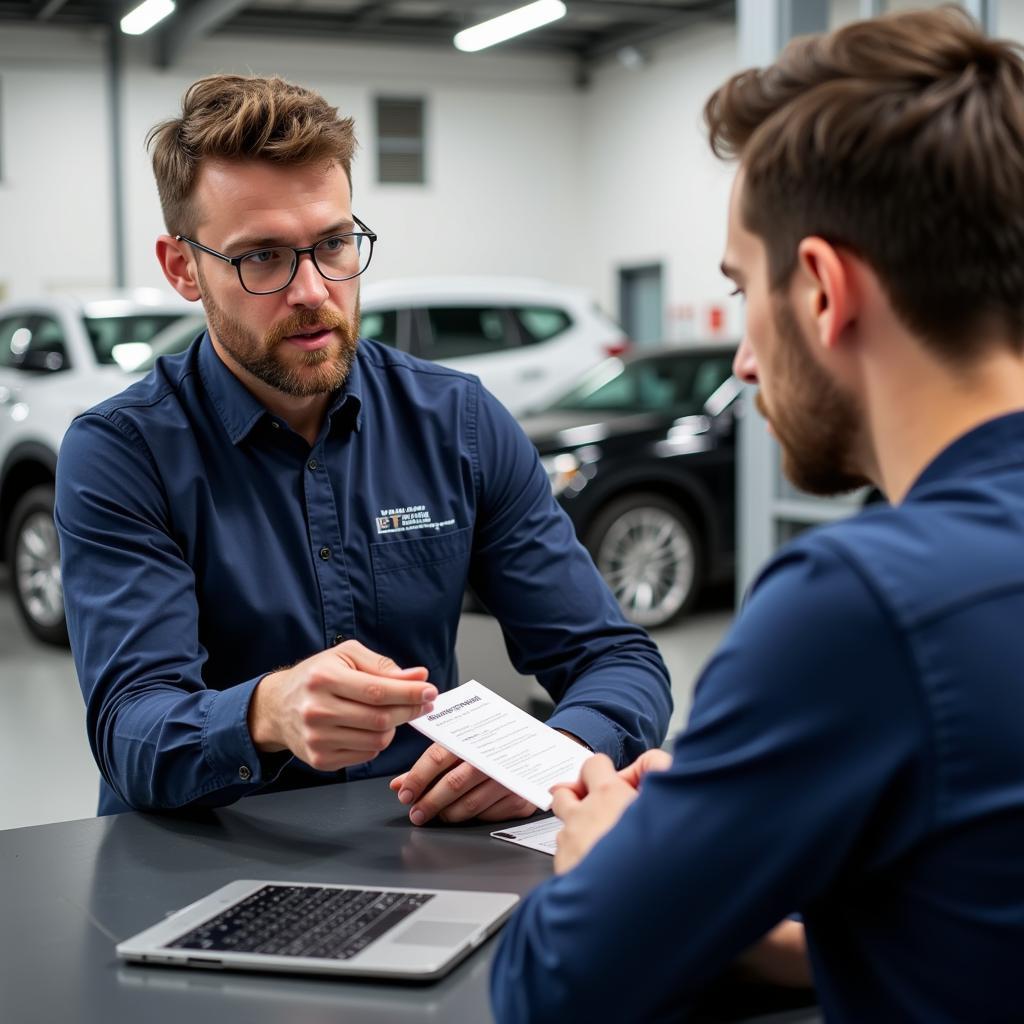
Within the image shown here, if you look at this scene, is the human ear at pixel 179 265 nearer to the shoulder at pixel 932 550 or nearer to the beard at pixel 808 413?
the beard at pixel 808 413

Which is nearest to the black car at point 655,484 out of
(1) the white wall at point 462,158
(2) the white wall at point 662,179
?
(2) the white wall at point 662,179

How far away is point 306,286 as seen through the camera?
190 cm

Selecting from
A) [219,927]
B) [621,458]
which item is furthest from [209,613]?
[621,458]

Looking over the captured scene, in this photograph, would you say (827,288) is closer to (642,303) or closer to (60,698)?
(60,698)

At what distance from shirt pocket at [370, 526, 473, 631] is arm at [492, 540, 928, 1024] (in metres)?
1.06

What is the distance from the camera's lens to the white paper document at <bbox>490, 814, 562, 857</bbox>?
4.75 feet

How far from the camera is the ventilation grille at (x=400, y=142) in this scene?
14.0 m

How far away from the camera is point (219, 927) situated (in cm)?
120

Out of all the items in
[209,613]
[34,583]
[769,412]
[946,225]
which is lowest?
[34,583]

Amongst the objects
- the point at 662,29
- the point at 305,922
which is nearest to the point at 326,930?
the point at 305,922

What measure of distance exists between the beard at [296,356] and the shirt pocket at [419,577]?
0.81 ft

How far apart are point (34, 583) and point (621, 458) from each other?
8.67 feet

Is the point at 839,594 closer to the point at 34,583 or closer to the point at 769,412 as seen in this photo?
the point at 769,412

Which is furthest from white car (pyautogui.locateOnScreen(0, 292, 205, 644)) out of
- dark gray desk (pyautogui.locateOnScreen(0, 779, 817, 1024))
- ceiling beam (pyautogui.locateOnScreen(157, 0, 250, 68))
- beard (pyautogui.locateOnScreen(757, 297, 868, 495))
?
ceiling beam (pyautogui.locateOnScreen(157, 0, 250, 68))
